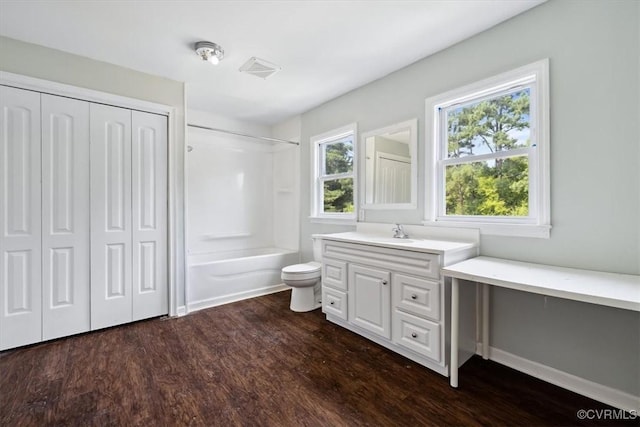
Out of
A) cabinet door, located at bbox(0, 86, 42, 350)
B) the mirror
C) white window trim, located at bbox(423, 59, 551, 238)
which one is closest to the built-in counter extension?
white window trim, located at bbox(423, 59, 551, 238)

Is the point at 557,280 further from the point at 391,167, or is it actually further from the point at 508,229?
the point at 391,167

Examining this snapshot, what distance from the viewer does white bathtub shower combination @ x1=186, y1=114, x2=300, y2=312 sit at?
3.50 m

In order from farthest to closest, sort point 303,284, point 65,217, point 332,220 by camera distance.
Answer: point 332,220 < point 303,284 < point 65,217

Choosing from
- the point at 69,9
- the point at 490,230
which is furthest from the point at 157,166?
the point at 490,230

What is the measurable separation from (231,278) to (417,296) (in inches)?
86.6

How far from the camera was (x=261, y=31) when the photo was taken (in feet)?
6.88

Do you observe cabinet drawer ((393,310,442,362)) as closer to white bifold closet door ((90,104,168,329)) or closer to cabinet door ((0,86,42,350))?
white bifold closet door ((90,104,168,329))

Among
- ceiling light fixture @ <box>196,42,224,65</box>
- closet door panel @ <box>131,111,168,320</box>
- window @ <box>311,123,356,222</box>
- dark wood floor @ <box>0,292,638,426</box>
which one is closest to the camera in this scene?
dark wood floor @ <box>0,292,638,426</box>

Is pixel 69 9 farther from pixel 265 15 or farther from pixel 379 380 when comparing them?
pixel 379 380

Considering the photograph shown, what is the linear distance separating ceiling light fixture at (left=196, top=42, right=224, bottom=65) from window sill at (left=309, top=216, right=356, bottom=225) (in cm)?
203

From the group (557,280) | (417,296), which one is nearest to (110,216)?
(417,296)

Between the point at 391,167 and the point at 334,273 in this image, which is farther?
the point at 391,167

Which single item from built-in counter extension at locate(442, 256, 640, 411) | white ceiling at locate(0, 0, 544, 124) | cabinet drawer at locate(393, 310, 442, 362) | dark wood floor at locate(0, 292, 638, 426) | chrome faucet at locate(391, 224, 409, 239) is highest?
white ceiling at locate(0, 0, 544, 124)

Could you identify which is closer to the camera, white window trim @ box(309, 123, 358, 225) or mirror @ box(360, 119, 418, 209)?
mirror @ box(360, 119, 418, 209)
